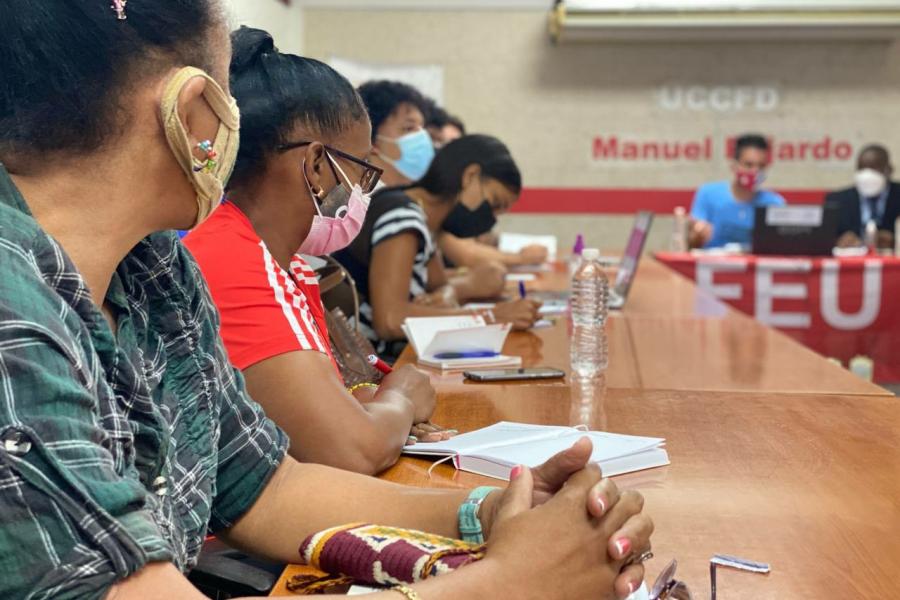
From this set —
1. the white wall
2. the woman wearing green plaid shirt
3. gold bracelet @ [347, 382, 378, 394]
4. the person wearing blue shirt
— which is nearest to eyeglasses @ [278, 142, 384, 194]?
gold bracelet @ [347, 382, 378, 394]

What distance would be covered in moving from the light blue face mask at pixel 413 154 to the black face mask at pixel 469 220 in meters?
0.22

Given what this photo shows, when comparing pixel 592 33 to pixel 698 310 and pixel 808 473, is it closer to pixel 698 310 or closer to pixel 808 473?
pixel 698 310

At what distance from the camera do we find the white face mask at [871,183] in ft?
22.2

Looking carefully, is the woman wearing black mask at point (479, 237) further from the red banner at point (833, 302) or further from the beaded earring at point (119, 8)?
the beaded earring at point (119, 8)

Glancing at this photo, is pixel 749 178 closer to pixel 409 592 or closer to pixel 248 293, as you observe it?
pixel 248 293

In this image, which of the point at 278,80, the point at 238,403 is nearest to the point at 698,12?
the point at 278,80

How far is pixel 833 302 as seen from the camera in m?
5.31

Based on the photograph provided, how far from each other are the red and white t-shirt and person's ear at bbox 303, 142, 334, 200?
12 cm

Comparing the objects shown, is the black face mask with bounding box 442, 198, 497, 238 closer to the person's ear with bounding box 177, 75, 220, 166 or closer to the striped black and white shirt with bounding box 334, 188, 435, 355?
the striped black and white shirt with bounding box 334, 188, 435, 355

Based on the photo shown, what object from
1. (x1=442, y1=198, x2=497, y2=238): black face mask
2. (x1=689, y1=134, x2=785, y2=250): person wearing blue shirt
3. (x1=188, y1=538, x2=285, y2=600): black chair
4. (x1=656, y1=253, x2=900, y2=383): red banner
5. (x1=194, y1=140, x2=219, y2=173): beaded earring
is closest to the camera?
(x1=194, y1=140, x2=219, y2=173): beaded earring

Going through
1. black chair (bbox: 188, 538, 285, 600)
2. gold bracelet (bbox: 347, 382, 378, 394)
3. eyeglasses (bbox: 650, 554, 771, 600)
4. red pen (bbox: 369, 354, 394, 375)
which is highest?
eyeglasses (bbox: 650, 554, 771, 600)

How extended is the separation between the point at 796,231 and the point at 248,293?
4.51 metres

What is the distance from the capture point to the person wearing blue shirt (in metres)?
6.64

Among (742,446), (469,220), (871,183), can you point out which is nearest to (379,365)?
(742,446)
